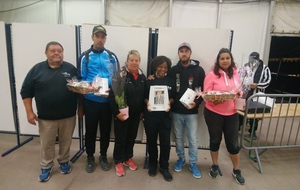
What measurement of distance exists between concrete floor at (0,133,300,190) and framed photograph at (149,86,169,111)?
83cm

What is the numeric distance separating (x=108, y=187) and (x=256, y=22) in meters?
4.98

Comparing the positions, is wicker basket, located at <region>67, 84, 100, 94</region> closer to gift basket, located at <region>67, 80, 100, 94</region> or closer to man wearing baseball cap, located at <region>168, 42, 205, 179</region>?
gift basket, located at <region>67, 80, 100, 94</region>

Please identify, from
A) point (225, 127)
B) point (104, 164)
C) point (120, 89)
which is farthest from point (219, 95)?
point (104, 164)

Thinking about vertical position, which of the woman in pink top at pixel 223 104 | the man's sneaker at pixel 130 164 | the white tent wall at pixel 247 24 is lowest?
the man's sneaker at pixel 130 164

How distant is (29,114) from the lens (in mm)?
2113

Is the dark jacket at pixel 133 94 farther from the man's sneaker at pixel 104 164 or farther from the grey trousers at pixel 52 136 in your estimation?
the man's sneaker at pixel 104 164

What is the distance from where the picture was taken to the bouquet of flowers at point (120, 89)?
2131mm

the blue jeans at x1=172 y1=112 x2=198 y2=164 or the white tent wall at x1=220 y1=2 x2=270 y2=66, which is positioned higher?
the white tent wall at x1=220 y1=2 x2=270 y2=66

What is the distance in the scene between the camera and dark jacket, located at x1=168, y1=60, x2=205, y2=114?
2.26 metres

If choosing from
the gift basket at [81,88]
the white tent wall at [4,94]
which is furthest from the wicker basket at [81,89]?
the white tent wall at [4,94]

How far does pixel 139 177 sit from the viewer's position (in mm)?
2385

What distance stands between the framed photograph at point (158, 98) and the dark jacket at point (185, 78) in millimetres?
154

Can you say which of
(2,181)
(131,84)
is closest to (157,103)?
(131,84)

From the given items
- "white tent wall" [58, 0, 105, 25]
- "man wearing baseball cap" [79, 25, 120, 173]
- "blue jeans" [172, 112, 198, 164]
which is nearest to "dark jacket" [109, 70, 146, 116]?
"man wearing baseball cap" [79, 25, 120, 173]
